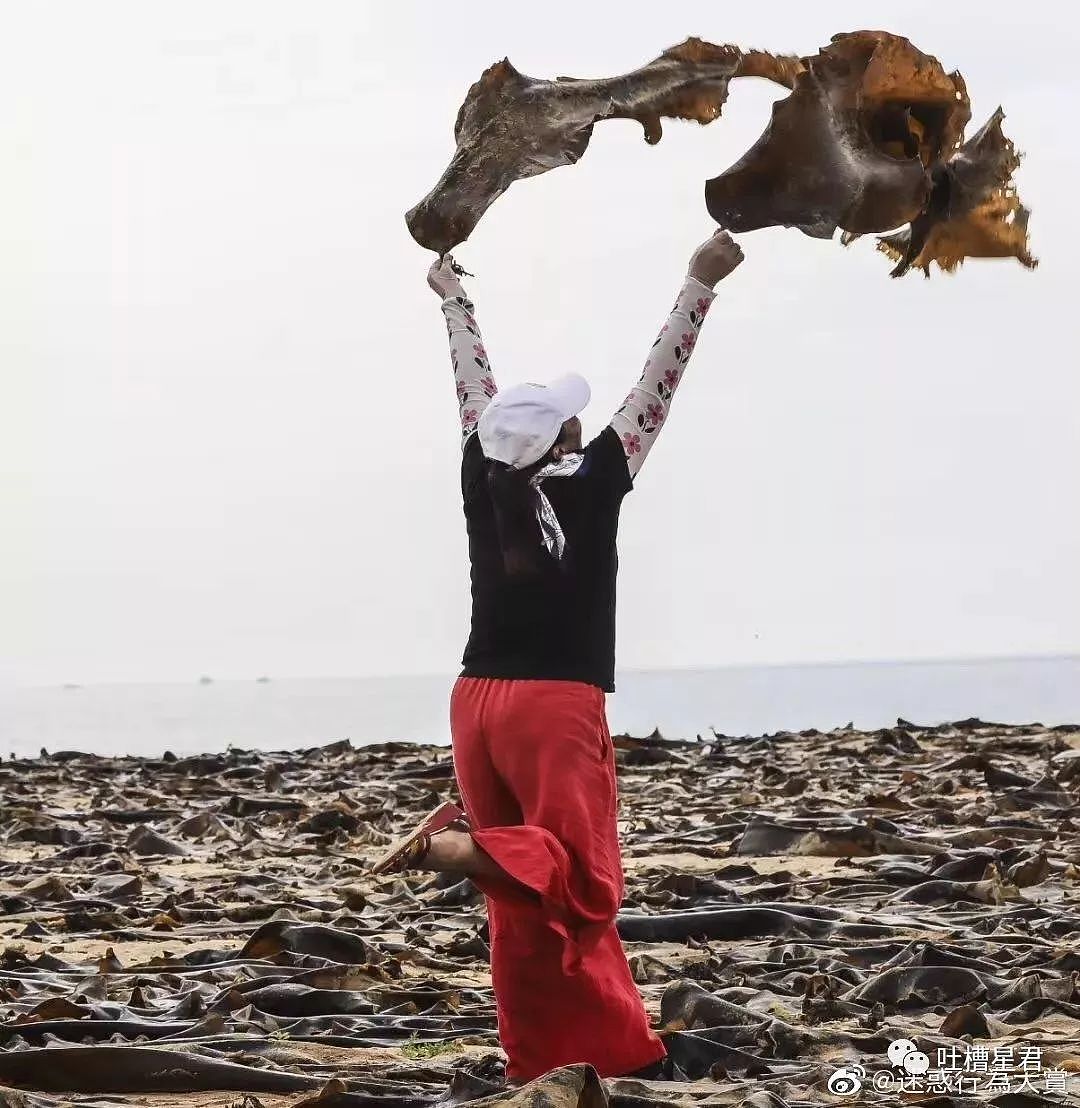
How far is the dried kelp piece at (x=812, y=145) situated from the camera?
165 inches

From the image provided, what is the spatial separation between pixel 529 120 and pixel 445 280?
0.50 m

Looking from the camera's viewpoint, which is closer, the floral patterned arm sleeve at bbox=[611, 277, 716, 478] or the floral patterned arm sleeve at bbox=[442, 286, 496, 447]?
the floral patterned arm sleeve at bbox=[611, 277, 716, 478]

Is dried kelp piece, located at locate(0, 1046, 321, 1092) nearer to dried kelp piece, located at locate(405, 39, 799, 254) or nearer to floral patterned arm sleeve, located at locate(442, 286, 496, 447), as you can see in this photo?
floral patterned arm sleeve, located at locate(442, 286, 496, 447)

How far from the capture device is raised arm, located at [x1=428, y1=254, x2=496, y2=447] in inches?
170

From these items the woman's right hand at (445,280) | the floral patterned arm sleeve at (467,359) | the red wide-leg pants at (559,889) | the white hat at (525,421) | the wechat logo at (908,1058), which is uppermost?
the woman's right hand at (445,280)

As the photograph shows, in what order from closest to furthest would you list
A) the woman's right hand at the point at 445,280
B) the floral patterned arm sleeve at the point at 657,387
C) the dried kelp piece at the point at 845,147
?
the floral patterned arm sleeve at the point at 657,387, the dried kelp piece at the point at 845,147, the woman's right hand at the point at 445,280

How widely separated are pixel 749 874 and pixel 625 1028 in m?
3.64

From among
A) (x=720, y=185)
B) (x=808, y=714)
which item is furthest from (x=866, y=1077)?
(x=808, y=714)

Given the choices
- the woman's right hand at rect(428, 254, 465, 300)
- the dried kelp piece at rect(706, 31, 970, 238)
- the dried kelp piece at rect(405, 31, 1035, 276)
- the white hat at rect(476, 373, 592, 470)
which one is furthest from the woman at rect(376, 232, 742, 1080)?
the woman's right hand at rect(428, 254, 465, 300)

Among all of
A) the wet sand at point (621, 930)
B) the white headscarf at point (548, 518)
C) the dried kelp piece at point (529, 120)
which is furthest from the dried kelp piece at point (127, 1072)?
the dried kelp piece at point (529, 120)

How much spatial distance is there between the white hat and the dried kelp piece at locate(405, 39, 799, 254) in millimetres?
658

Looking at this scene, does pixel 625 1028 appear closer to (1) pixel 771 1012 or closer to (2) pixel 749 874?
(1) pixel 771 1012

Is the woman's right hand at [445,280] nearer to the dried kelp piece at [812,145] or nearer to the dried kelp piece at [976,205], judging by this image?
the dried kelp piece at [812,145]

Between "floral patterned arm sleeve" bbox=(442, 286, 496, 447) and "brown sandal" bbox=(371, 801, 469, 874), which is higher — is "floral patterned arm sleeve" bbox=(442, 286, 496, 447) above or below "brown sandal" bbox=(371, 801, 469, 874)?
above
